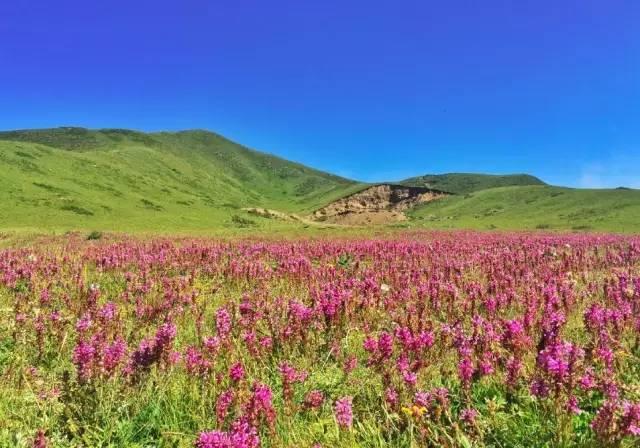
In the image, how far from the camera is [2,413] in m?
4.23

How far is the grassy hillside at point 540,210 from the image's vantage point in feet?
165

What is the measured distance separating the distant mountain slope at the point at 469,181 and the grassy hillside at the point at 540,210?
5819 centimetres

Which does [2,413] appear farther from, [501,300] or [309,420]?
[501,300]

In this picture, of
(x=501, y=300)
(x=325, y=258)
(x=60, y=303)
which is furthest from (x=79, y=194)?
(x=501, y=300)

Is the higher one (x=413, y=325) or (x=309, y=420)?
(x=413, y=325)

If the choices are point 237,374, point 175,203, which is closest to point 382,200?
point 175,203

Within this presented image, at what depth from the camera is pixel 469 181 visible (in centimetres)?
16562

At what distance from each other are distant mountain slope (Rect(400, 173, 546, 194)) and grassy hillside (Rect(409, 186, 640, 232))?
Result: 58.2 meters

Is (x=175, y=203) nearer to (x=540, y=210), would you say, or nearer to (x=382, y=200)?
(x=382, y=200)

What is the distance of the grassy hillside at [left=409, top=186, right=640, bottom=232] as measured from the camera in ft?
165

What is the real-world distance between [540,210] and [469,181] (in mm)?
100971

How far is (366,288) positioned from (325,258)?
763 centimetres

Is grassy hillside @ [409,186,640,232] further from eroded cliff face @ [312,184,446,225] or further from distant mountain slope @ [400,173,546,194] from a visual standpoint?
distant mountain slope @ [400,173,546,194]

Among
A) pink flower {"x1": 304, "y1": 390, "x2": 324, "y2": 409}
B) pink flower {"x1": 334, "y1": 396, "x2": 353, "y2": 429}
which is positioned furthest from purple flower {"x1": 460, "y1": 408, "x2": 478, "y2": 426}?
pink flower {"x1": 304, "y1": 390, "x2": 324, "y2": 409}
